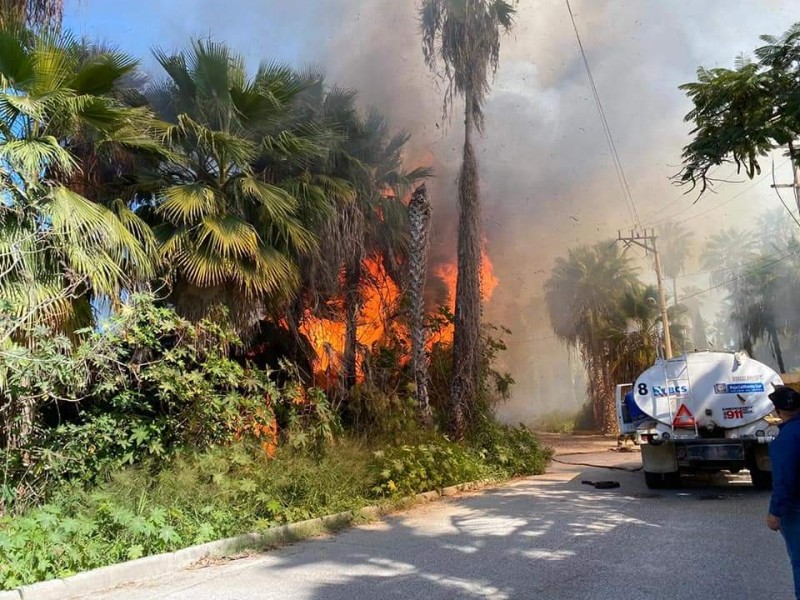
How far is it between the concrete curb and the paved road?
19 centimetres

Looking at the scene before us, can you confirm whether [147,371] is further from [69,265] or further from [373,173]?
[373,173]

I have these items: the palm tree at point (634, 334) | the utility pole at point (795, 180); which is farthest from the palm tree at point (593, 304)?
the utility pole at point (795, 180)

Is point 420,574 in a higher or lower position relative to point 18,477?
lower

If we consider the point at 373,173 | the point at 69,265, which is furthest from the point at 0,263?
the point at 373,173

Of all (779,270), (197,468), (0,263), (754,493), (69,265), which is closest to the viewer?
(0,263)

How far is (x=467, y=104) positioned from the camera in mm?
13703

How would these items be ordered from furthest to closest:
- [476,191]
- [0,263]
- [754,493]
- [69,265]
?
[476,191] → [754,493] → [69,265] → [0,263]

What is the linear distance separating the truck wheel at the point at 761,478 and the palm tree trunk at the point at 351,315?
6993 millimetres

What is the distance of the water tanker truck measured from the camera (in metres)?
8.94

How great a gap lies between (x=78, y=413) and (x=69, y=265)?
211cm

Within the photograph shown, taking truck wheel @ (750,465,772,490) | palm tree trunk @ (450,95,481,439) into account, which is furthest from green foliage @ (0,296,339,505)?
truck wheel @ (750,465,772,490)

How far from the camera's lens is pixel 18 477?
7191mm

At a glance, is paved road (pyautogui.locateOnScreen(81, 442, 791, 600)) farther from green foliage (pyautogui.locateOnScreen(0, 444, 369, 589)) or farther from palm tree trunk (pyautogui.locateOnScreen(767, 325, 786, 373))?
palm tree trunk (pyautogui.locateOnScreen(767, 325, 786, 373))

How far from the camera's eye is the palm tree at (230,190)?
8.88 metres
